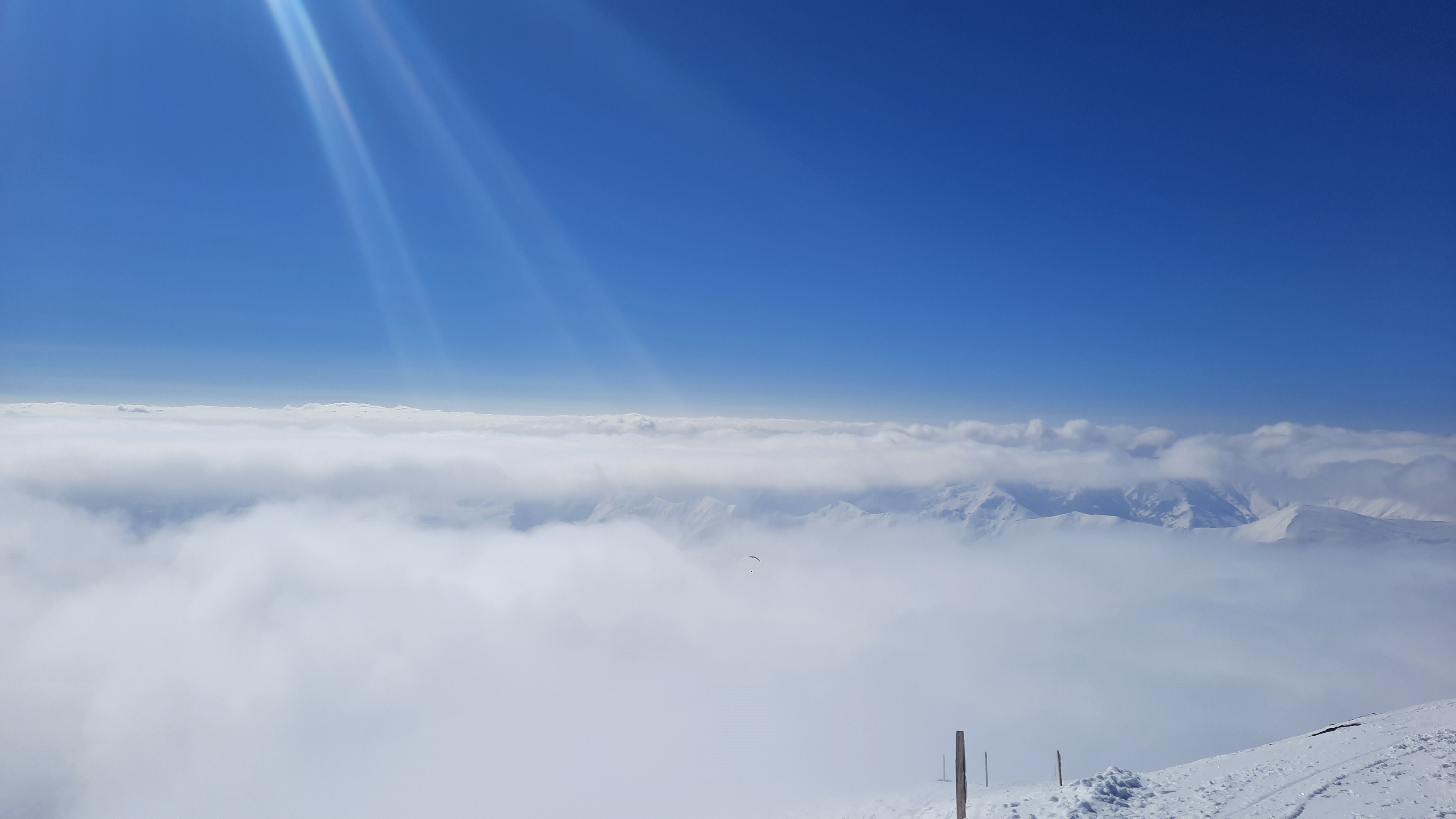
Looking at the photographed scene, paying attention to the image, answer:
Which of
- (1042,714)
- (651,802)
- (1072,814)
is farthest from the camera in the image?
(1042,714)

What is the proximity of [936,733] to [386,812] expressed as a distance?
145 metres

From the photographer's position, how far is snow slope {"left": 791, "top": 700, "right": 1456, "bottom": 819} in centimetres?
1372

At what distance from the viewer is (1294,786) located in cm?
1531

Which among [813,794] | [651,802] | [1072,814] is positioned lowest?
[651,802]

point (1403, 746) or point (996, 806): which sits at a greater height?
point (1403, 746)

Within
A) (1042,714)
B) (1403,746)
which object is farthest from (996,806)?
(1042,714)

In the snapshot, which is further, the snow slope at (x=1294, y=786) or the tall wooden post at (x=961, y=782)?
the tall wooden post at (x=961, y=782)

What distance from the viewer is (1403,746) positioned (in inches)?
659

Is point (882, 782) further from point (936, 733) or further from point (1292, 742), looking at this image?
point (1292, 742)

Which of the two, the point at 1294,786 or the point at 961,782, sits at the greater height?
the point at 961,782

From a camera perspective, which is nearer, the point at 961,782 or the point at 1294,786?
the point at 961,782

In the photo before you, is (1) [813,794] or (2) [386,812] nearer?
(1) [813,794]

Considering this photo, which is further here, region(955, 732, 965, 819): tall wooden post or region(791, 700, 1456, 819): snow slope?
region(955, 732, 965, 819): tall wooden post

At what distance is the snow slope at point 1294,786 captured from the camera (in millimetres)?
13719
